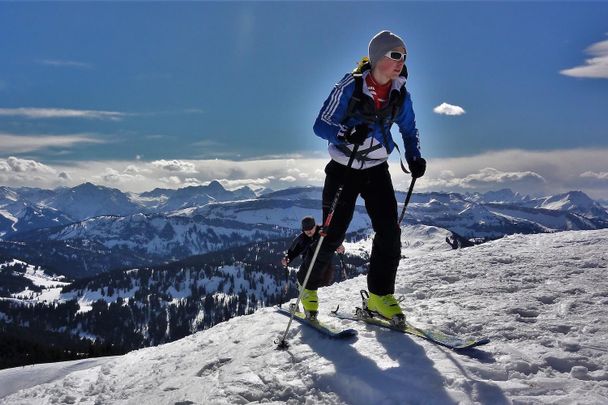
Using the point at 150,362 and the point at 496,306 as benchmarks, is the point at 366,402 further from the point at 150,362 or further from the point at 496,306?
the point at 150,362

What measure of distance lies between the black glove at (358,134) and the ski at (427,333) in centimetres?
273

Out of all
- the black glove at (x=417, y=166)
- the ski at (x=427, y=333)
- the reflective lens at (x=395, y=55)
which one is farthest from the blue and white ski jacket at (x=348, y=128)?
the ski at (x=427, y=333)

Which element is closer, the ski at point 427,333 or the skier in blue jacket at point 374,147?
the ski at point 427,333

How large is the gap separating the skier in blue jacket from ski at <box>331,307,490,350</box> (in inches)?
6.6

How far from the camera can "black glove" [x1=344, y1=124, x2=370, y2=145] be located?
5930mm

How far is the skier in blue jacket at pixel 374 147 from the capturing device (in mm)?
6156

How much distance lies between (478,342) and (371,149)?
2.98m

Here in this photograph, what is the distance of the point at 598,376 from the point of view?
167 inches

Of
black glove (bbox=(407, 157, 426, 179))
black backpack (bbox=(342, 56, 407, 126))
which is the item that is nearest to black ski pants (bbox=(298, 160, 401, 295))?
black glove (bbox=(407, 157, 426, 179))

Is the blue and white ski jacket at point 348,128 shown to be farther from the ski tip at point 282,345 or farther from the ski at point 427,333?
the ski tip at point 282,345

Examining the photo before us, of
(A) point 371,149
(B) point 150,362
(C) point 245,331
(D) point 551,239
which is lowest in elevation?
(B) point 150,362

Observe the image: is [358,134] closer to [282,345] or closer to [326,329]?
[326,329]

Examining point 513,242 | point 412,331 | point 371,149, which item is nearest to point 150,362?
point 412,331

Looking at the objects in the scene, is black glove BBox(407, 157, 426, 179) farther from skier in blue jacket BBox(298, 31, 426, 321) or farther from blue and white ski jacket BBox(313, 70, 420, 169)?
blue and white ski jacket BBox(313, 70, 420, 169)
